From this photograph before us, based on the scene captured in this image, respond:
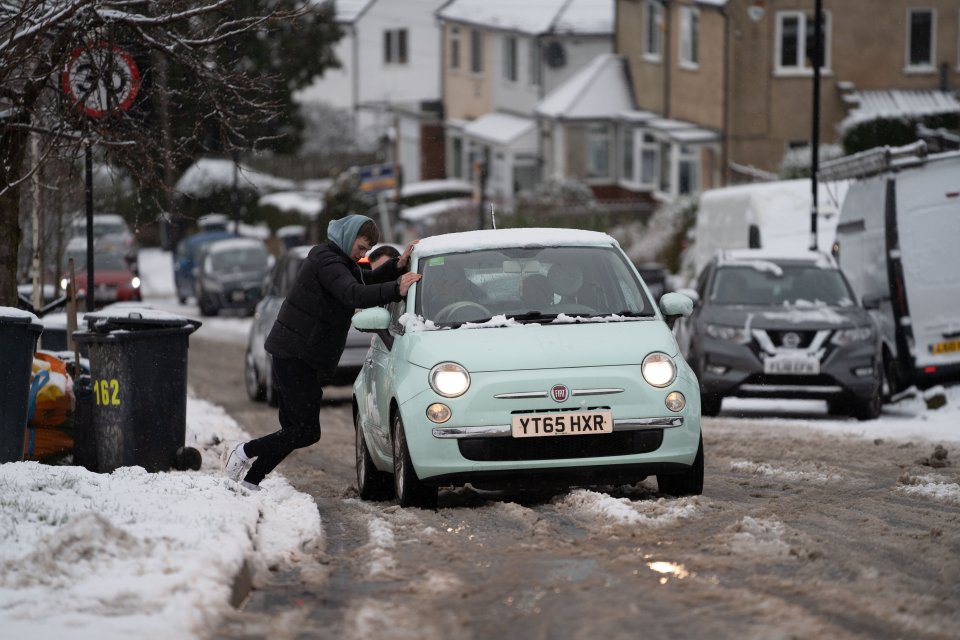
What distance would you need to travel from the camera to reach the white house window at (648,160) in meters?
50.1

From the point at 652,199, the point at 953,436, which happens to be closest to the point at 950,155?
the point at 953,436

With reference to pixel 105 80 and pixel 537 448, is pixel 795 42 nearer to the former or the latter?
pixel 105 80

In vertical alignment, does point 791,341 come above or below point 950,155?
below

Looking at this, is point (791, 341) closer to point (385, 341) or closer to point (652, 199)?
point (385, 341)

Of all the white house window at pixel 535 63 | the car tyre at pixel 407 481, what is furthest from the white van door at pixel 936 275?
the white house window at pixel 535 63

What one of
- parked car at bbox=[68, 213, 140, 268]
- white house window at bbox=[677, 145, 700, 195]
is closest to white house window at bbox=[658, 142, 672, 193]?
white house window at bbox=[677, 145, 700, 195]

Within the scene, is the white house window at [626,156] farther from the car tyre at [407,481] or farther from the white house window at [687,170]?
the car tyre at [407,481]

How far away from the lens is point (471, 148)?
63.3 meters

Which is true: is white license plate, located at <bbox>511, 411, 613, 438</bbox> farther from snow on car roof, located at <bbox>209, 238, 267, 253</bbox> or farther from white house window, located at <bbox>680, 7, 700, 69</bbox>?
white house window, located at <bbox>680, 7, 700, 69</bbox>

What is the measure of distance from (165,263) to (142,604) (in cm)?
5822

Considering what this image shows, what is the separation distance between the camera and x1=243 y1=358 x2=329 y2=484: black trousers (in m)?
10.3

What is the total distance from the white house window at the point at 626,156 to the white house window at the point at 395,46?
26.7 meters

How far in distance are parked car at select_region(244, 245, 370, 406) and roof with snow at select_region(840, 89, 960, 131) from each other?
21134 millimetres

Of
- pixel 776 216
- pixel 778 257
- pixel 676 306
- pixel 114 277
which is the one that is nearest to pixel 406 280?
pixel 676 306
